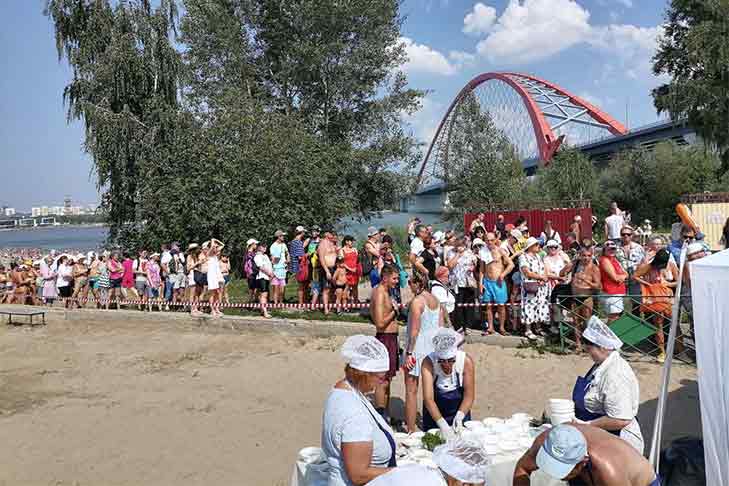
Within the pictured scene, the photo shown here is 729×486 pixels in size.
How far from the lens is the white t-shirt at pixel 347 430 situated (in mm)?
2947

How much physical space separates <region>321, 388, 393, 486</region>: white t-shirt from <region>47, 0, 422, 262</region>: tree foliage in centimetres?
1446

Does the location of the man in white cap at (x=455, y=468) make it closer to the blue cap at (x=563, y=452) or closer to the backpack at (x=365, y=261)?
the blue cap at (x=563, y=452)

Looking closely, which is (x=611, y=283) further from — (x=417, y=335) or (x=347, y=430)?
(x=347, y=430)

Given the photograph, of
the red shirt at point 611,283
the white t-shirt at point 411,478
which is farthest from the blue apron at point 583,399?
the red shirt at point 611,283

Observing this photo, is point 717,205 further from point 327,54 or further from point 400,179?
point 327,54

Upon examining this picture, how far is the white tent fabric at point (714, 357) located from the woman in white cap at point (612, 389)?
44cm

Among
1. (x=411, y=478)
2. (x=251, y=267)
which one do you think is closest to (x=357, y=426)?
(x=411, y=478)

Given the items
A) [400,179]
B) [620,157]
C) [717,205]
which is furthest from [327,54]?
[620,157]

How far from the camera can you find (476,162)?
2888 centimetres

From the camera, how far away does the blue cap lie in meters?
2.86

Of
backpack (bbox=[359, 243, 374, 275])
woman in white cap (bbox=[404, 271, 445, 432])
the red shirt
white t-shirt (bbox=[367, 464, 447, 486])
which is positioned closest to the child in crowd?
backpack (bbox=[359, 243, 374, 275])

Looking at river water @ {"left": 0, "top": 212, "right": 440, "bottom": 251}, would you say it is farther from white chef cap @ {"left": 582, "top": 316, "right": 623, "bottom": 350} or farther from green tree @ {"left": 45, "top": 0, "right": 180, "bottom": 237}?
white chef cap @ {"left": 582, "top": 316, "right": 623, "bottom": 350}

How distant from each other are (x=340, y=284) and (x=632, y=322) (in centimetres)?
526

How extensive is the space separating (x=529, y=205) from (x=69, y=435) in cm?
2136
